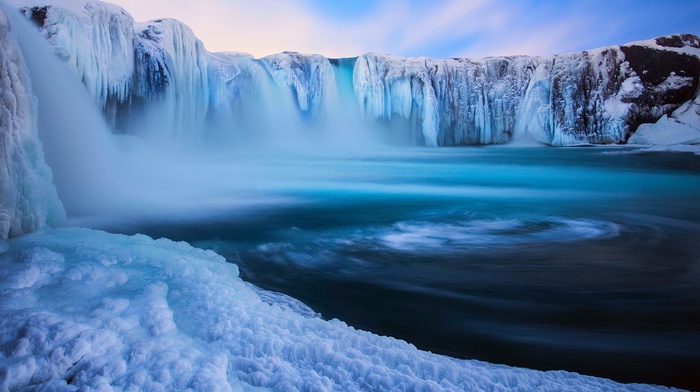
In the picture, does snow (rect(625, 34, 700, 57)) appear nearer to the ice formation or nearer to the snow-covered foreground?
the ice formation

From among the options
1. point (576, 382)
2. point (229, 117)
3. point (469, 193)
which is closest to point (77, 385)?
point (576, 382)

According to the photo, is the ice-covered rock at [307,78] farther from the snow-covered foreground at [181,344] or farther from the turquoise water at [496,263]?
the snow-covered foreground at [181,344]

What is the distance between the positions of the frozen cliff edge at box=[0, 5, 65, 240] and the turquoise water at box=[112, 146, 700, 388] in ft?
3.09

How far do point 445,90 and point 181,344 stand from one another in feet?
53.4

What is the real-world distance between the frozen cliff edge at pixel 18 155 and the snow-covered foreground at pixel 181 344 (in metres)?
0.64

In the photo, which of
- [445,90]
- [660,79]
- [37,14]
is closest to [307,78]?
[445,90]

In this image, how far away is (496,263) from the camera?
139 inches

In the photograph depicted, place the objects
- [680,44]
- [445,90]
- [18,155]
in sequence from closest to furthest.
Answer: [18,155] → [680,44] → [445,90]

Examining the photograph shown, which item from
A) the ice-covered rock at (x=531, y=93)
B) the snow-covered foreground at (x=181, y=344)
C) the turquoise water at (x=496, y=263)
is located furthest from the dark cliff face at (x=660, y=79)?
the snow-covered foreground at (x=181, y=344)

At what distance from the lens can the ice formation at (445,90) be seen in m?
10.5

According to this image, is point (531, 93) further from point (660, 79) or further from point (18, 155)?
point (18, 155)

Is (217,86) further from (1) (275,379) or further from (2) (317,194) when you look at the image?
(1) (275,379)

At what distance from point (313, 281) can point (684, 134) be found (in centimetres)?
1523

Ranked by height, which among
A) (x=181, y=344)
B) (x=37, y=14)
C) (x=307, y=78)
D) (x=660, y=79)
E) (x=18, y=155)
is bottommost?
(x=181, y=344)
